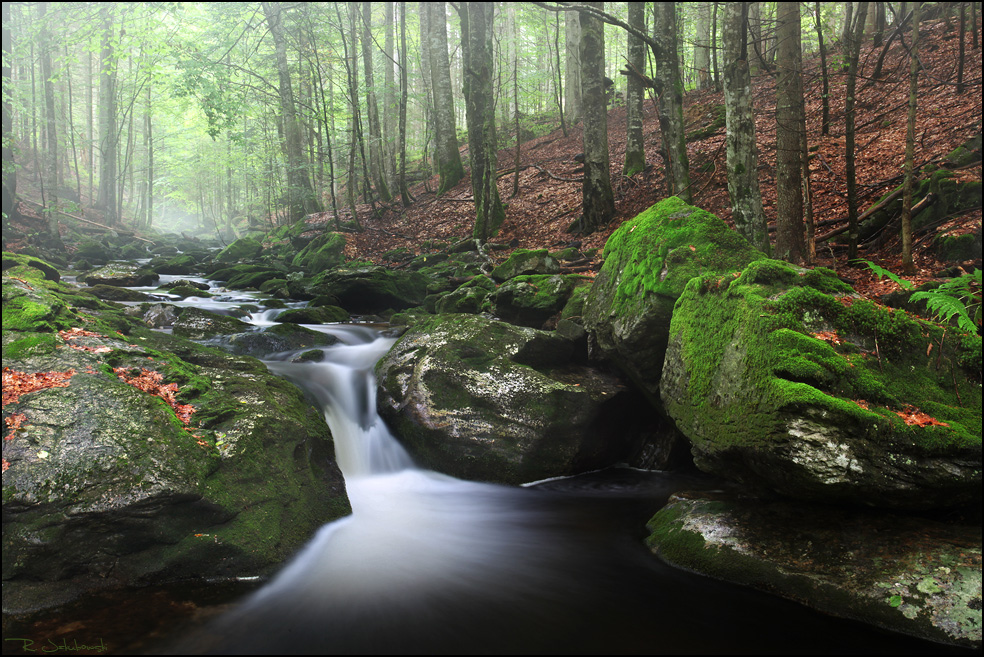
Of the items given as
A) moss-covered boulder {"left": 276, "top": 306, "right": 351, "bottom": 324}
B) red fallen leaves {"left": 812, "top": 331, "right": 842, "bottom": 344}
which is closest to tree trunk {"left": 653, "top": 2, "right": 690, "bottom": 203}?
red fallen leaves {"left": 812, "top": 331, "right": 842, "bottom": 344}

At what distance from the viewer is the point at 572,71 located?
71.2 feet

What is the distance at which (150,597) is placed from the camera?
3553mm

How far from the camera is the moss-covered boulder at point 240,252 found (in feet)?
70.9

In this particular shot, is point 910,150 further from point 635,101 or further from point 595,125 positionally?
point 635,101

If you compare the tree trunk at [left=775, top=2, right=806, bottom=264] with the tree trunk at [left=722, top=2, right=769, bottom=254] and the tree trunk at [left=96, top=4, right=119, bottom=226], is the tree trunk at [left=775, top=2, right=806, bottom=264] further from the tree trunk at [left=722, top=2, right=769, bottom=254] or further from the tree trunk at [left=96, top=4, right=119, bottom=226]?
the tree trunk at [left=96, top=4, right=119, bottom=226]

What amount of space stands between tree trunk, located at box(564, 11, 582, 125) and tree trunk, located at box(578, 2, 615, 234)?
8.20m

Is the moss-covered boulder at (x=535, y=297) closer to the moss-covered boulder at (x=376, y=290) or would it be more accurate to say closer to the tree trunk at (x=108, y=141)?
the moss-covered boulder at (x=376, y=290)

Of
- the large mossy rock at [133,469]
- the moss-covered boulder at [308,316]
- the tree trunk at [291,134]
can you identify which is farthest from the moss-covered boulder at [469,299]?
the tree trunk at [291,134]

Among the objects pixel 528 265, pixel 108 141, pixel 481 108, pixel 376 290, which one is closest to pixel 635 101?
pixel 481 108

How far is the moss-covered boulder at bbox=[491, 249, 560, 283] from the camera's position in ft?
33.3

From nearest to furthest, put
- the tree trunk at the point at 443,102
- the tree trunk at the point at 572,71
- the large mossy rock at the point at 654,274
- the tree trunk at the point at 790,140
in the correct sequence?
the large mossy rock at the point at 654,274
the tree trunk at the point at 790,140
the tree trunk at the point at 443,102
the tree trunk at the point at 572,71

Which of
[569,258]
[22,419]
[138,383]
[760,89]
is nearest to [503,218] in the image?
[569,258]

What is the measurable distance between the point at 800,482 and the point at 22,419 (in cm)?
561

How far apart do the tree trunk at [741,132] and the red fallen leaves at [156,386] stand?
23.2 feet
